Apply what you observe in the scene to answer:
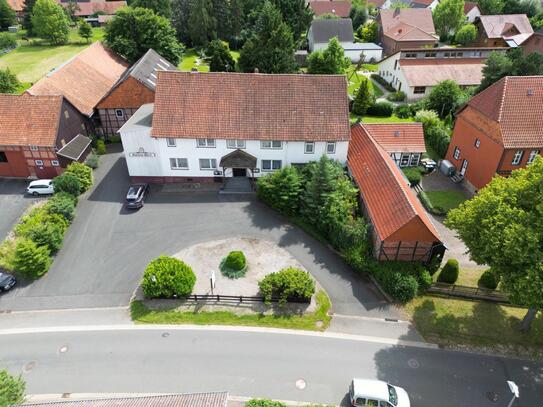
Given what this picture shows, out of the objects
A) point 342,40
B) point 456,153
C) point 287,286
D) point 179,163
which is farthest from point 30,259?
point 342,40

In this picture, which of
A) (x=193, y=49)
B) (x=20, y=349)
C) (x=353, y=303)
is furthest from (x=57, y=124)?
(x=193, y=49)

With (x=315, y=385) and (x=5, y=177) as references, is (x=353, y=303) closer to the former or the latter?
(x=315, y=385)

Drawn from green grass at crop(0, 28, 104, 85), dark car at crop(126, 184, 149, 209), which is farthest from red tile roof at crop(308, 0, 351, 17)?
dark car at crop(126, 184, 149, 209)

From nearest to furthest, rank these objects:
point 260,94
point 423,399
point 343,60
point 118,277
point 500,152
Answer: point 423,399, point 118,277, point 500,152, point 260,94, point 343,60

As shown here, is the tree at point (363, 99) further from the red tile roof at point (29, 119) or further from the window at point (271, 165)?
the red tile roof at point (29, 119)

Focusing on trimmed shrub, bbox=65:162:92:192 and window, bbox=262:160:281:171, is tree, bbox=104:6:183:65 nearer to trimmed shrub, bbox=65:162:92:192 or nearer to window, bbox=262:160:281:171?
trimmed shrub, bbox=65:162:92:192

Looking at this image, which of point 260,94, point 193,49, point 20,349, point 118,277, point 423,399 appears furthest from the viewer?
point 193,49
